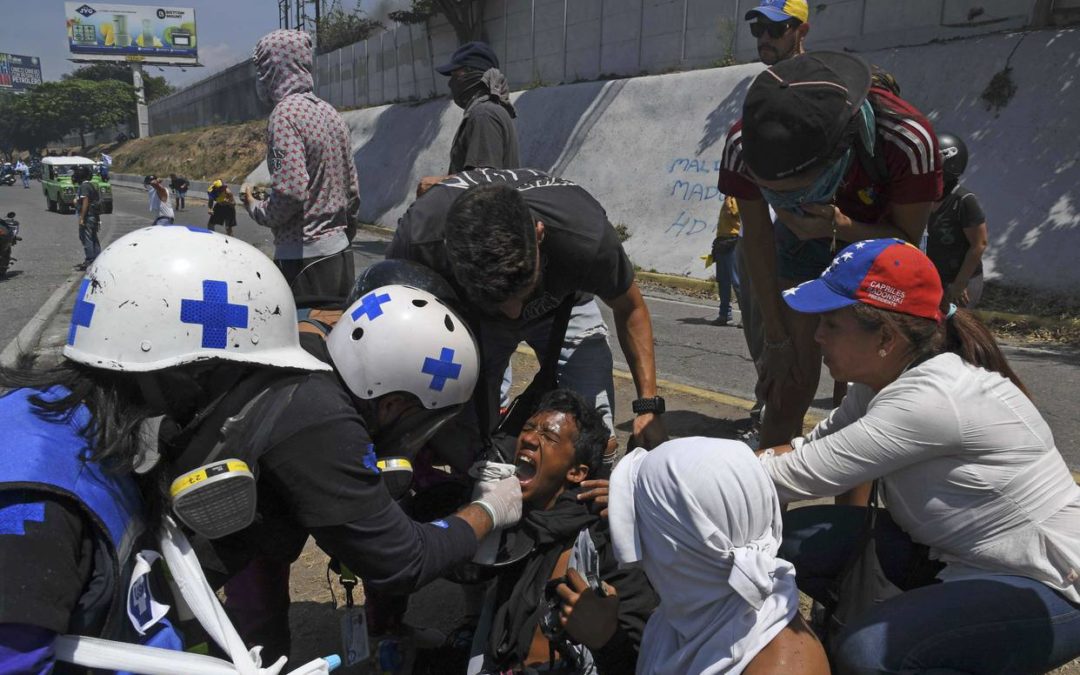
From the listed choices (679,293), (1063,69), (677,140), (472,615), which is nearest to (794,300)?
(472,615)

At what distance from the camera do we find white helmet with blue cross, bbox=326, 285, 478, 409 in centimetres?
213

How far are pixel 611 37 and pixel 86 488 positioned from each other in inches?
744

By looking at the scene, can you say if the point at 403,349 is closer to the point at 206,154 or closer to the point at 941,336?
the point at 941,336

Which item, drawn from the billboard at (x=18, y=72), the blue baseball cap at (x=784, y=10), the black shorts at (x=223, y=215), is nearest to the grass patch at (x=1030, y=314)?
the blue baseball cap at (x=784, y=10)

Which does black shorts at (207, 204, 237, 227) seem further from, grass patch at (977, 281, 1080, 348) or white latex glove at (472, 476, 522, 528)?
white latex glove at (472, 476, 522, 528)

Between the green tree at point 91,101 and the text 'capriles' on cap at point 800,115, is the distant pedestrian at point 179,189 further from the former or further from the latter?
the green tree at point 91,101

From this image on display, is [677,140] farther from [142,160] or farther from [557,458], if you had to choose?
[142,160]

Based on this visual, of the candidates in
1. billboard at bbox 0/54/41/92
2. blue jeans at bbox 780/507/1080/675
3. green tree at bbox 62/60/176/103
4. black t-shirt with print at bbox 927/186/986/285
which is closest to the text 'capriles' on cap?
blue jeans at bbox 780/507/1080/675

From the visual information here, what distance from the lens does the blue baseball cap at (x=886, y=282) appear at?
77.7 inches

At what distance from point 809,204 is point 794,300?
538 millimetres

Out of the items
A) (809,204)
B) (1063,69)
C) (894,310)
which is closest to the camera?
(894,310)

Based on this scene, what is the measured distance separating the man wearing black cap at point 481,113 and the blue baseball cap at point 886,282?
9.19 ft

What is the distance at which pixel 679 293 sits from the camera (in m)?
11.2

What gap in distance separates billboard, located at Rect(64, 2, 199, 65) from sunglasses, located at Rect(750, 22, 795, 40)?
250 feet
